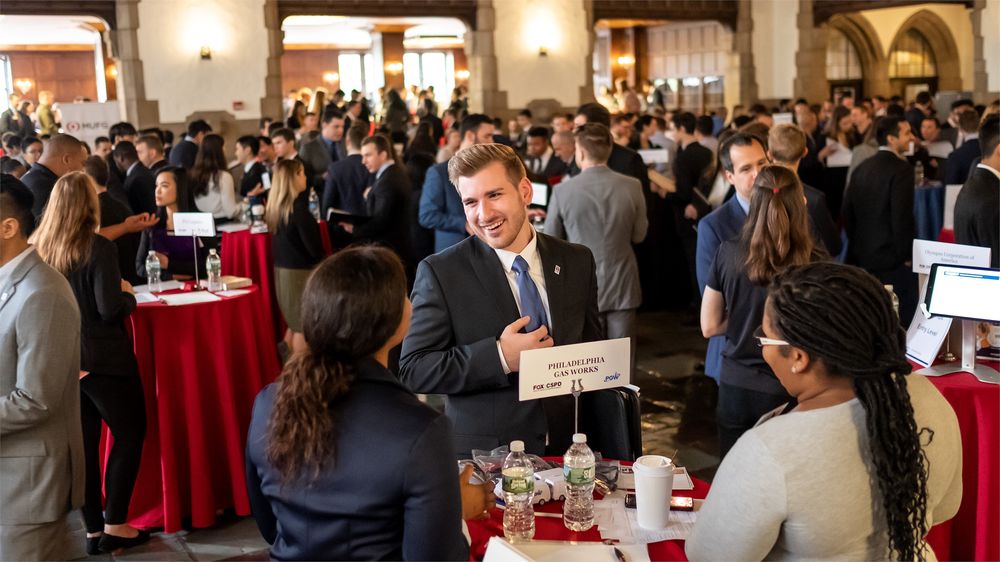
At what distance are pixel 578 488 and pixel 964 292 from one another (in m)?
1.78

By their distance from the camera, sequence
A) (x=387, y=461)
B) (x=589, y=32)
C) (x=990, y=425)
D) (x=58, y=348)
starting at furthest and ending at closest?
1. (x=589, y=32)
2. (x=990, y=425)
3. (x=58, y=348)
4. (x=387, y=461)

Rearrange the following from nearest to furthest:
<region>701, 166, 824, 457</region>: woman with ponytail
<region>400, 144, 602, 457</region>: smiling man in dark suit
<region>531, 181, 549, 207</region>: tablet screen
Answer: <region>400, 144, 602, 457</region>: smiling man in dark suit → <region>701, 166, 824, 457</region>: woman with ponytail → <region>531, 181, 549, 207</region>: tablet screen

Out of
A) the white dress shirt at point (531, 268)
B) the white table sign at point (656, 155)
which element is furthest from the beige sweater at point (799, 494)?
the white table sign at point (656, 155)

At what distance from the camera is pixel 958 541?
3338mm

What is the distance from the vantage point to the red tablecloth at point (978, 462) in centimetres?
318

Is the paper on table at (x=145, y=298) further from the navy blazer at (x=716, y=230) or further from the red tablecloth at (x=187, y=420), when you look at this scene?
the navy blazer at (x=716, y=230)

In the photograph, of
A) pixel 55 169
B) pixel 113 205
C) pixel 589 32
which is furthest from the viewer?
pixel 589 32

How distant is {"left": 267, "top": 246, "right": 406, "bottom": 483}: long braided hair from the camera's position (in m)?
1.61

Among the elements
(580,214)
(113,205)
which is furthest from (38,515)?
(580,214)

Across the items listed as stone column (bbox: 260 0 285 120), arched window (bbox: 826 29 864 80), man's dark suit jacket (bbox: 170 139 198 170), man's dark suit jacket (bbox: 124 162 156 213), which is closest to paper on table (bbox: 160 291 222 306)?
man's dark suit jacket (bbox: 124 162 156 213)

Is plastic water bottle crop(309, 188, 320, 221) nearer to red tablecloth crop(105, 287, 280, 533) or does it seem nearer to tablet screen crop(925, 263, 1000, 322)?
red tablecloth crop(105, 287, 280, 533)

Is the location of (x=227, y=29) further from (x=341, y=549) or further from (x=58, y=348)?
(x=341, y=549)

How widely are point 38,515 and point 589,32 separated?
1527cm

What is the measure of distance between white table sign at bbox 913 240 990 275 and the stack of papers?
1843mm
